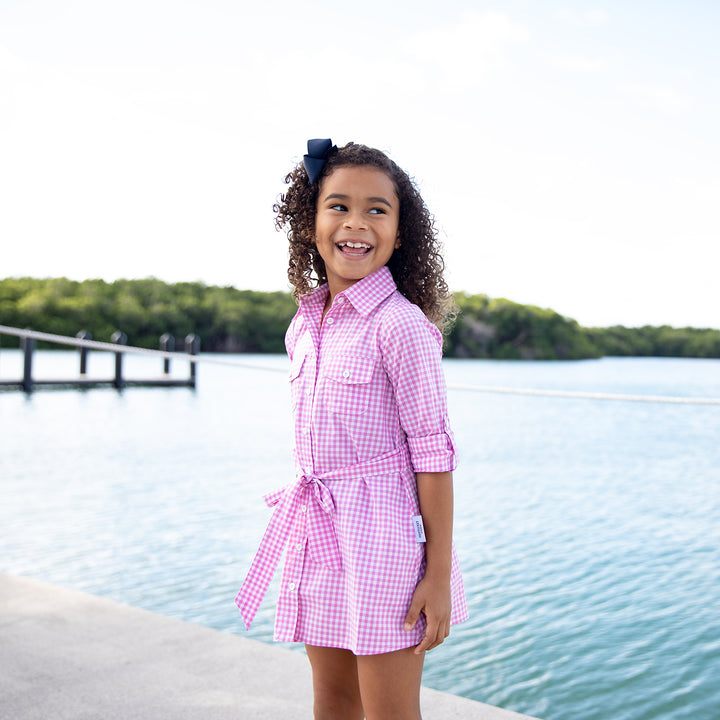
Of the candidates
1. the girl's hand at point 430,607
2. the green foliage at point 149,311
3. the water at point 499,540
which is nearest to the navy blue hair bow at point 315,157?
the girl's hand at point 430,607

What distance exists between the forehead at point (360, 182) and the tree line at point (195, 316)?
32.5 meters

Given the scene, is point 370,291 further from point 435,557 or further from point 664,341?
point 664,341

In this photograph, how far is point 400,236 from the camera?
1.20 metres

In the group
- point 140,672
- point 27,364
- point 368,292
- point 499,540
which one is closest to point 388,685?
point 368,292

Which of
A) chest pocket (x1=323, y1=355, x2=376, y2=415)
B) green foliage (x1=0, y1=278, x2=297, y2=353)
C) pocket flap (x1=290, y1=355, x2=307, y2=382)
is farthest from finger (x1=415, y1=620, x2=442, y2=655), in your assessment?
green foliage (x1=0, y1=278, x2=297, y2=353)

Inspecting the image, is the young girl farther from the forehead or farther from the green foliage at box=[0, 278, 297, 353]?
the green foliage at box=[0, 278, 297, 353]

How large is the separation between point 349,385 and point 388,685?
0.39 m

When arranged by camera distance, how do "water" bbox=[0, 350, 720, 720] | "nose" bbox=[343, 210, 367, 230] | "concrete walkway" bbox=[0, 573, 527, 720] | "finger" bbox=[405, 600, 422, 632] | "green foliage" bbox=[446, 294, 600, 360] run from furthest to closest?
1. "green foliage" bbox=[446, 294, 600, 360]
2. "water" bbox=[0, 350, 720, 720]
3. "concrete walkway" bbox=[0, 573, 527, 720]
4. "nose" bbox=[343, 210, 367, 230]
5. "finger" bbox=[405, 600, 422, 632]

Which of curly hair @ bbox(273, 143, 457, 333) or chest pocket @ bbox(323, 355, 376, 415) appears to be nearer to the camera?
chest pocket @ bbox(323, 355, 376, 415)

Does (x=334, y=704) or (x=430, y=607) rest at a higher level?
(x=430, y=607)

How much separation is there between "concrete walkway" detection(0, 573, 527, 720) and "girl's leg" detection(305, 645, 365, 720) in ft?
1.70

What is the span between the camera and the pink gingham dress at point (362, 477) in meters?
0.99

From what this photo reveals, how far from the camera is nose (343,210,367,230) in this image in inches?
42.8

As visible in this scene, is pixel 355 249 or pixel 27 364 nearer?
pixel 355 249
